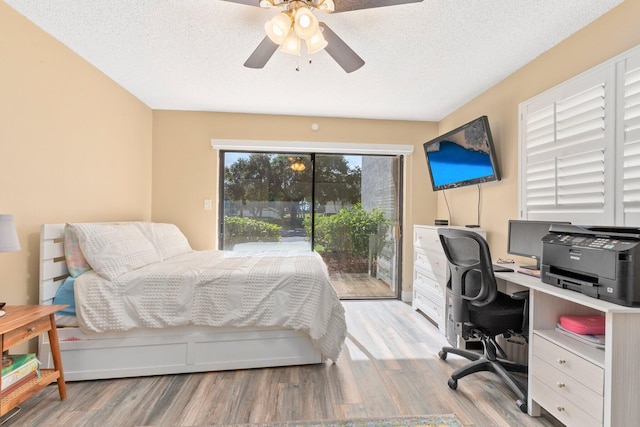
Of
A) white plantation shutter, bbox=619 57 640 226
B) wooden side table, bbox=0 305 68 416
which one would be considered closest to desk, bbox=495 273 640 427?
white plantation shutter, bbox=619 57 640 226

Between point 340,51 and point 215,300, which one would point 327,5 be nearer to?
point 340,51

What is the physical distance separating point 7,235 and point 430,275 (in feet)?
10.7

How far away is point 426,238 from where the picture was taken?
10.5ft

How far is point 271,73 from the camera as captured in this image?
2.54 meters

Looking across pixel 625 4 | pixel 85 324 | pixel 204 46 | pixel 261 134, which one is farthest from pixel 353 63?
pixel 85 324

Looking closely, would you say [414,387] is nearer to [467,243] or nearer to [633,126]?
[467,243]

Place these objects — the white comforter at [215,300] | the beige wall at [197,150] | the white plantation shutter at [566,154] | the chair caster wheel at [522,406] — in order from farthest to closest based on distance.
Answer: the beige wall at [197,150], the white comforter at [215,300], the white plantation shutter at [566,154], the chair caster wheel at [522,406]

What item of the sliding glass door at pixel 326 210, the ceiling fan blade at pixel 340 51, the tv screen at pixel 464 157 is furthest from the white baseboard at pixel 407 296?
the ceiling fan blade at pixel 340 51

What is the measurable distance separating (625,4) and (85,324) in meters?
3.84

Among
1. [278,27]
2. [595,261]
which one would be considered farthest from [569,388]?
[278,27]

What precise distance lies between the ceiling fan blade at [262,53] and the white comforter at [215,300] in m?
1.47

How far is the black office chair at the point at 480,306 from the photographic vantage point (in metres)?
1.78

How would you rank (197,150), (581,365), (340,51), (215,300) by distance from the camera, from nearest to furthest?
(581,365), (340,51), (215,300), (197,150)

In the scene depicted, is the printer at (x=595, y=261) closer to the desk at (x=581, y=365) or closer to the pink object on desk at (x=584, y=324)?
the desk at (x=581, y=365)
